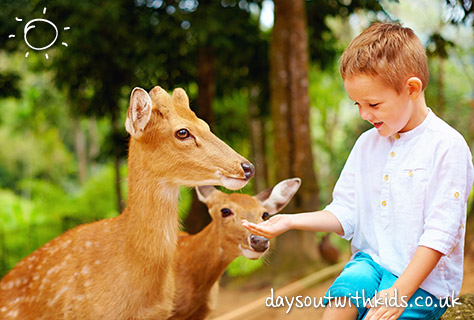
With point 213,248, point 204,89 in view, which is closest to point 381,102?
point 213,248

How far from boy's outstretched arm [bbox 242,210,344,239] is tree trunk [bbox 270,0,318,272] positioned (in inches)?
131

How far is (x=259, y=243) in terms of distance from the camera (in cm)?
271

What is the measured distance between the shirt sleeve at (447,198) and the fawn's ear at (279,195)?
33.3 inches

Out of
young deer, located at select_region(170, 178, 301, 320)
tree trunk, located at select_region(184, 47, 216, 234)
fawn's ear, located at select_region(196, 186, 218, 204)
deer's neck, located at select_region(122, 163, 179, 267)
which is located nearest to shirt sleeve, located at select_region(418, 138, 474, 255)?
young deer, located at select_region(170, 178, 301, 320)

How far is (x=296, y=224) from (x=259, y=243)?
50cm

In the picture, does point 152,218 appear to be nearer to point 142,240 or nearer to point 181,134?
point 142,240

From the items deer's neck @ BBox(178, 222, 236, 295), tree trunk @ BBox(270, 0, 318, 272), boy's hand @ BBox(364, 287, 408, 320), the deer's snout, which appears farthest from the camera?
tree trunk @ BBox(270, 0, 318, 272)

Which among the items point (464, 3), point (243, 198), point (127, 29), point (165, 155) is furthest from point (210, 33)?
point (165, 155)

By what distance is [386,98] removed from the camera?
6.96 ft

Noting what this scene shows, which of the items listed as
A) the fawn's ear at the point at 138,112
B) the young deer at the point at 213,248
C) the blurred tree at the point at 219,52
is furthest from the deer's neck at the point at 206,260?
the blurred tree at the point at 219,52

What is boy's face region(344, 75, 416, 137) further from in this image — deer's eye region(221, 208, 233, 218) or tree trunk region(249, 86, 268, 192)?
tree trunk region(249, 86, 268, 192)

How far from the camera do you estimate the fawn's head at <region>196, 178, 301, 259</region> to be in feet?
9.55

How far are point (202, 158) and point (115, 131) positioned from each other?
20.6 feet

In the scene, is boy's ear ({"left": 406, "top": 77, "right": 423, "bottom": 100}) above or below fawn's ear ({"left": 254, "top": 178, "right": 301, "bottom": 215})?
above
